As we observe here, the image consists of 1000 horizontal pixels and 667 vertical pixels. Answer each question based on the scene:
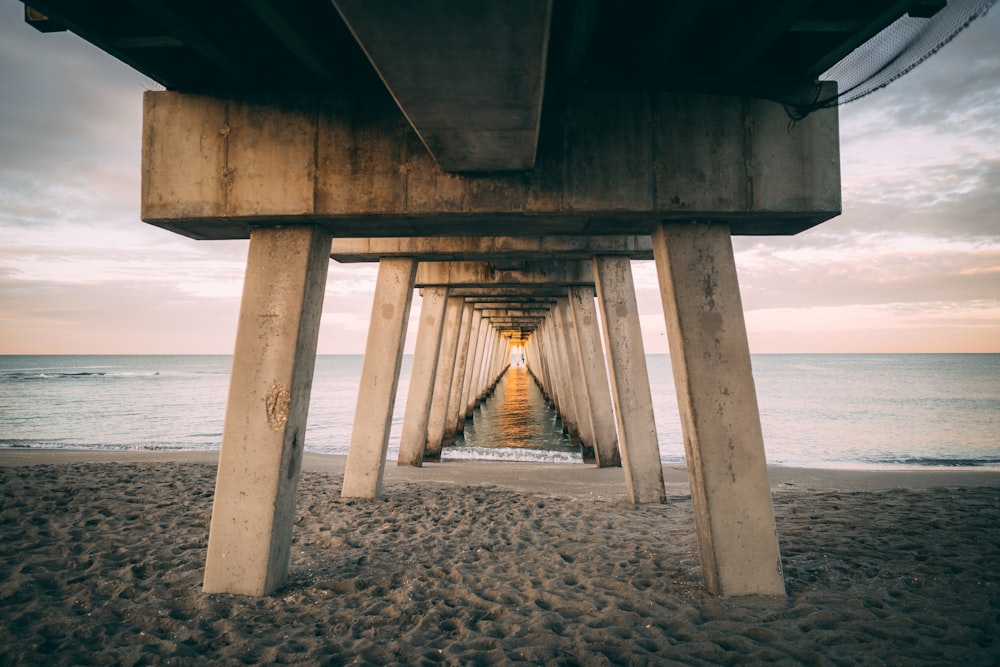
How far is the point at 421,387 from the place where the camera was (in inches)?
498

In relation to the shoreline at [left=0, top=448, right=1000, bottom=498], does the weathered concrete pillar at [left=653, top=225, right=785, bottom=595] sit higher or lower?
higher

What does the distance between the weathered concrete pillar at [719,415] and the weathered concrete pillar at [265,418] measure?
3308mm

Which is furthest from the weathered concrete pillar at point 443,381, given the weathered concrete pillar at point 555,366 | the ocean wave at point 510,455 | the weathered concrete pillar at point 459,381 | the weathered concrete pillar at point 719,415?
the weathered concrete pillar at point 719,415

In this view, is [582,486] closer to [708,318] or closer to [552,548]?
[552,548]

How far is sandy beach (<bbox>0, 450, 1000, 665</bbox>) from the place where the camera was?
381 cm

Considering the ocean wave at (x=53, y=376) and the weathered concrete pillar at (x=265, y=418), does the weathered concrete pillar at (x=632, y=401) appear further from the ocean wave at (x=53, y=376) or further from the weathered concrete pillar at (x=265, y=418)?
the ocean wave at (x=53, y=376)

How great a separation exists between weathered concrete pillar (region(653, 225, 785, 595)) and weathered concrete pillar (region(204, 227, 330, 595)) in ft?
10.9

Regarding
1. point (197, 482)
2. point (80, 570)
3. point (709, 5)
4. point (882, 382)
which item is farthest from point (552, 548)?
point (882, 382)

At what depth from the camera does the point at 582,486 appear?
1045cm

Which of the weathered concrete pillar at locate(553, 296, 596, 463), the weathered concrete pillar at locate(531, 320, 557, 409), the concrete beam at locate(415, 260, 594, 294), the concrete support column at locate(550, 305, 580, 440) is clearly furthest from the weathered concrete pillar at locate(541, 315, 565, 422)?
the concrete beam at locate(415, 260, 594, 294)

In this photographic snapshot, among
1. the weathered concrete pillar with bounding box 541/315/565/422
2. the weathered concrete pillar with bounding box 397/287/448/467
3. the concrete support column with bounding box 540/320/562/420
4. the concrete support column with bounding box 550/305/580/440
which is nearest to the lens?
the weathered concrete pillar with bounding box 397/287/448/467

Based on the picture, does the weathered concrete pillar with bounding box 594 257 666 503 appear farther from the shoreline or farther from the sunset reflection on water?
the sunset reflection on water

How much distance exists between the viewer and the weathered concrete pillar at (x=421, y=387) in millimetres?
12641

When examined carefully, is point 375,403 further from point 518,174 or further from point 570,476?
point 518,174
